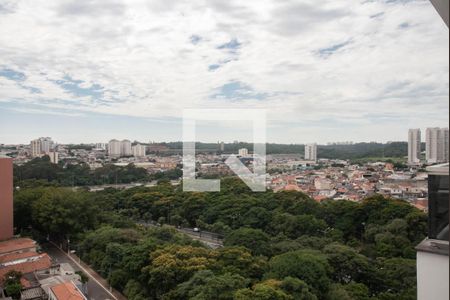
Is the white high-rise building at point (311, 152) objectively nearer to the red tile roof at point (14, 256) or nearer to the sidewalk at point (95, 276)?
the sidewalk at point (95, 276)

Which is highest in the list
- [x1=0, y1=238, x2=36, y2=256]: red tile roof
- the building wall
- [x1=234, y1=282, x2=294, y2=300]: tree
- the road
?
the building wall

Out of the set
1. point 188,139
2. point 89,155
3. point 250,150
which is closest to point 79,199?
point 188,139

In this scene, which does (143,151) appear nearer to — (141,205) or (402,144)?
(141,205)

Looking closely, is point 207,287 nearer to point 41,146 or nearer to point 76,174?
point 76,174

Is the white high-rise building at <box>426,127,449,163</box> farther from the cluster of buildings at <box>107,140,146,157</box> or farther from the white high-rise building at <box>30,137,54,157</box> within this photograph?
the white high-rise building at <box>30,137,54,157</box>

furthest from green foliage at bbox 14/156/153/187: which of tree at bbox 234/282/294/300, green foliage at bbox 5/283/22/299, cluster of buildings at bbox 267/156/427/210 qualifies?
tree at bbox 234/282/294/300

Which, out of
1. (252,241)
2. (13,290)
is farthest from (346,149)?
(13,290)
